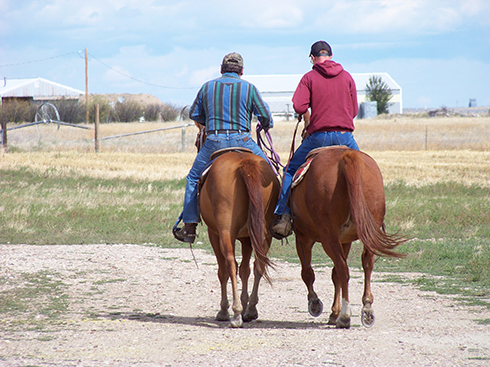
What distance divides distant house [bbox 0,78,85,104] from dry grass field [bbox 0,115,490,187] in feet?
106

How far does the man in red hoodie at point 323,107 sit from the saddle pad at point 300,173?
16cm

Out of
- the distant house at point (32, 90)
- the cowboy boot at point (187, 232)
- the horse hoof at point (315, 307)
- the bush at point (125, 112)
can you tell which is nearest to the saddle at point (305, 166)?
the horse hoof at point (315, 307)

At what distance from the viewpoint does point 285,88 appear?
89.2 m

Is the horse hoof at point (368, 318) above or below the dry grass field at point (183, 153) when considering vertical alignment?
below

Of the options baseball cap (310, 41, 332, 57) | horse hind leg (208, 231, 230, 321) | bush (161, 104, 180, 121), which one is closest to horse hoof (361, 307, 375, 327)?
horse hind leg (208, 231, 230, 321)

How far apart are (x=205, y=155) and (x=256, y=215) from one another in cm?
109

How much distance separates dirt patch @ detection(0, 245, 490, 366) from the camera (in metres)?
4.52

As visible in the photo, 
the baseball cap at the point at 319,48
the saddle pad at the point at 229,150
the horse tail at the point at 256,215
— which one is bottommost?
the horse tail at the point at 256,215

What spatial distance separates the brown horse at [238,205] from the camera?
5.82 meters

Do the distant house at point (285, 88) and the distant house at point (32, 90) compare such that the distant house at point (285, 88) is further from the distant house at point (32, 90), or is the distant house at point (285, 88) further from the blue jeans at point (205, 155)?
the blue jeans at point (205, 155)

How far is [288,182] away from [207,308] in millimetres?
1905

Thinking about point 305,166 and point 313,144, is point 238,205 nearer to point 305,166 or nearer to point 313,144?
point 305,166

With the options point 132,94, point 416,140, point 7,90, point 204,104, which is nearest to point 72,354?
point 204,104

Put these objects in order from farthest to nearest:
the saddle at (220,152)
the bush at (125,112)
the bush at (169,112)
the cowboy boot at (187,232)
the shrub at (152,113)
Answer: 1. the bush at (169,112)
2. the shrub at (152,113)
3. the bush at (125,112)
4. the cowboy boot at (187,232)
5. the saddle at (220,152)
